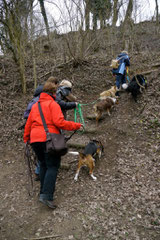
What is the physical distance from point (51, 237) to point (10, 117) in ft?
16.9

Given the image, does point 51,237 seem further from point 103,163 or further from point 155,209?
point 103,163

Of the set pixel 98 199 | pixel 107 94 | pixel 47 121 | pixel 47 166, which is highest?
pixel 47 121

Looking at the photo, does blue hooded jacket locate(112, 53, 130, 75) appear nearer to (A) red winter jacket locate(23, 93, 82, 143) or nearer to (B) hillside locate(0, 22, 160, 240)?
(B) hillside locate(0, 22, 160, 240)

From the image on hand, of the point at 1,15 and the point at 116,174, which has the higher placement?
the point at 1,15

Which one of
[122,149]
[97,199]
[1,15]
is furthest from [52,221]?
[1,15]

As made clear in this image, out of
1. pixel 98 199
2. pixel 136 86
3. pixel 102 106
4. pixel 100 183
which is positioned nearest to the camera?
pixel 98 199

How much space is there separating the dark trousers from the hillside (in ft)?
1.69

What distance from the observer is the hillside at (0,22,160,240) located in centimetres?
323

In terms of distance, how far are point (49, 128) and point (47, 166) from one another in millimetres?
765

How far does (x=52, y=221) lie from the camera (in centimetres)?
339

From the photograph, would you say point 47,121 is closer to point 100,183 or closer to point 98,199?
point 98,199

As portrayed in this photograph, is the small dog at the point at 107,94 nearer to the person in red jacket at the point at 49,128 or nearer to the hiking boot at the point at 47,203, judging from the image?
the person in red jacket at the point at 49,128

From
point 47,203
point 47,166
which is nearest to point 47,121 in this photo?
point 47,166

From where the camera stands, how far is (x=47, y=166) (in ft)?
11.0
